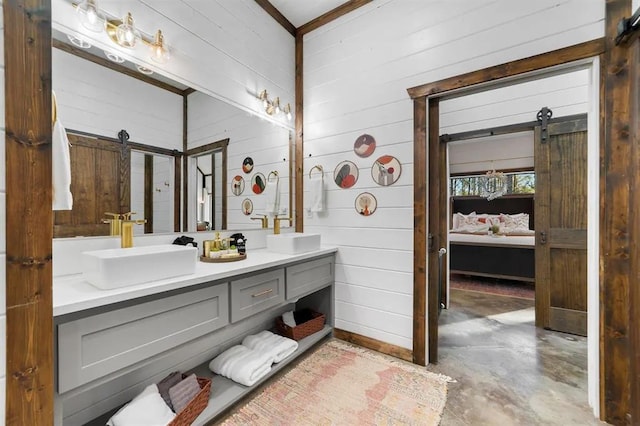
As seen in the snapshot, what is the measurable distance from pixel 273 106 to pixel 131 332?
208 cm

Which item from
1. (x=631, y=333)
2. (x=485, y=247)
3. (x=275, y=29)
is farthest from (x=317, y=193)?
(x=485, y=247)

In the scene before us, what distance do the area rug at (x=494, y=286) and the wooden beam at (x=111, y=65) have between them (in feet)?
15.0

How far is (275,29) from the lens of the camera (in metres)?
2.62

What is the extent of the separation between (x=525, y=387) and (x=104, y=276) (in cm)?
Result: 259

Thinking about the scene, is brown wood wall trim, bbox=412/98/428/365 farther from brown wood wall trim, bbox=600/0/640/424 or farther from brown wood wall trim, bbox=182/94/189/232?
brown wood wall trim, bbox=182/94/189/232

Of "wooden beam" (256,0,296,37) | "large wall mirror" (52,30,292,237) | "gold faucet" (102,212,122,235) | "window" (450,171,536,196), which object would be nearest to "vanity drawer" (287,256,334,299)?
"large wall mirror" (52,30,292,237)

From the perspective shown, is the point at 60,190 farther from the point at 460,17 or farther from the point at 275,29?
the point at 460,17

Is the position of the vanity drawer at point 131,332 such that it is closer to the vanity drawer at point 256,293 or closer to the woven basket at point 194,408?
the vanity drawer at point 256,293

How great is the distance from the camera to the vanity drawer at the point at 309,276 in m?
2.06

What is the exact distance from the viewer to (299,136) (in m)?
2.81

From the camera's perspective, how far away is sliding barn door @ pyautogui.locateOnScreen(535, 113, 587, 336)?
8.73 ft

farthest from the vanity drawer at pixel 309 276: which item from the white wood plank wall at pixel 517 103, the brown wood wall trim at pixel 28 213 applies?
the white wood plank wall at pixel 517 103

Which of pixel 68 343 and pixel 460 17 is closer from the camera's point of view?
pixel 68 343

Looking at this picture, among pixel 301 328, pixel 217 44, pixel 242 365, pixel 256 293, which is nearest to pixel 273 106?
pixel 217 44
